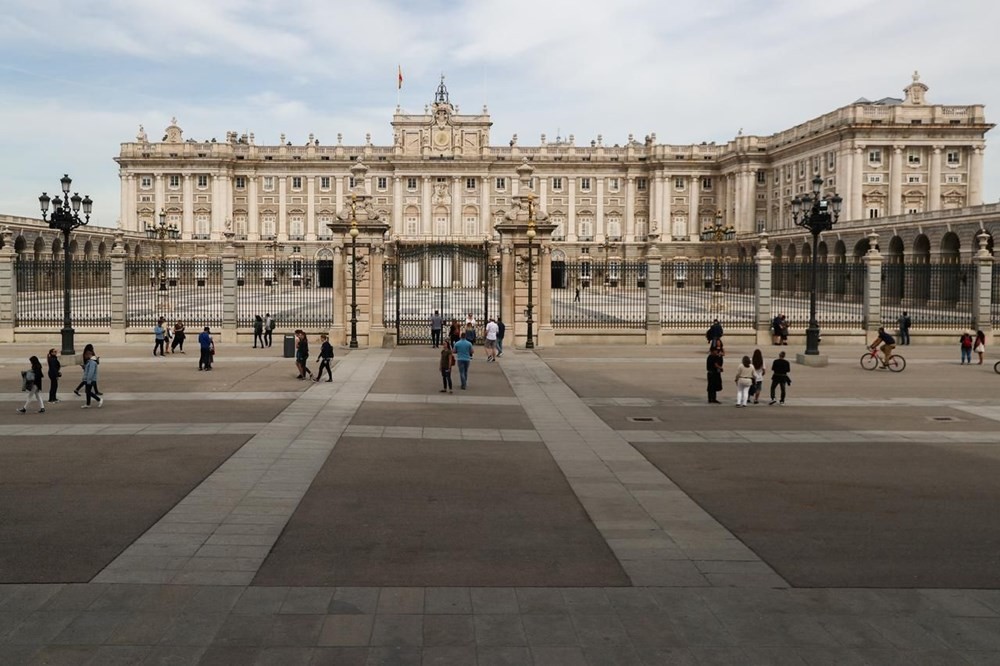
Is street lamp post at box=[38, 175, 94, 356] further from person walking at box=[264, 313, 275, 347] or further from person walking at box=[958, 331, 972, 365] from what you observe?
person walking at box=[958, 331, 972, 365]

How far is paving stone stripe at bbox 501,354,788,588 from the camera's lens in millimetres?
8836

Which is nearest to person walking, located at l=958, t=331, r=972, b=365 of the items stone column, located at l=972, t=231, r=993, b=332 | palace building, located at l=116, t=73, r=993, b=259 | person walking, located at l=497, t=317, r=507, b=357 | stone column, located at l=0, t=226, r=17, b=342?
stone column, located at l=972, t=231, r=993, b=332

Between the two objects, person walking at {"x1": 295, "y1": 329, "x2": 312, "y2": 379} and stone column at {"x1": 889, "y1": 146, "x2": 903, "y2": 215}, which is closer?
person walking at {"x1": 295, "y1": 329, "x2": 312, "y2": 379}

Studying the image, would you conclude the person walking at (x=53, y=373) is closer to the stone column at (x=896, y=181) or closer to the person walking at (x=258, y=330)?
the person walking at (x=258, y=330)

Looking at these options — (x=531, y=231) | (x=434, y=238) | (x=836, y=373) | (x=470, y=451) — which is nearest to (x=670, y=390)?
(x=836, y=373)

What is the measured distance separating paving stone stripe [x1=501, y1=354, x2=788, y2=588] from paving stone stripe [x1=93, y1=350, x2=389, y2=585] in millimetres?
3735

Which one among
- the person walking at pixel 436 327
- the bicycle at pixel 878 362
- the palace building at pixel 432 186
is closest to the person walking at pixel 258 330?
the person walking at pixel 436 327

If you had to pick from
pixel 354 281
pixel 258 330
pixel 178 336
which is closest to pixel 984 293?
pixel 354 281

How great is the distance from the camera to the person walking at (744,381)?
1969 centimetres

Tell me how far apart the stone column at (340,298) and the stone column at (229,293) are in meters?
4.06

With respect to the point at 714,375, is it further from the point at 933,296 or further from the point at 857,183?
the point at 857,183

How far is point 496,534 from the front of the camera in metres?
10.1

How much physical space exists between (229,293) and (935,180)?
73.3 meters

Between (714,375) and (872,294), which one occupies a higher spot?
(872,294)
